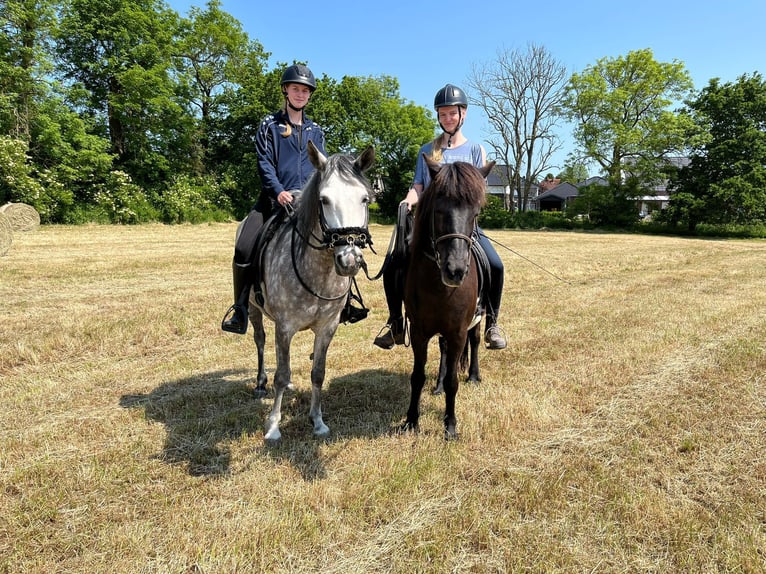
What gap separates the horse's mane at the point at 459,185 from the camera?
3.52m

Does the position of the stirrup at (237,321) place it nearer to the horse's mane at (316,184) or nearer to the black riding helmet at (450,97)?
the horse's mane at (316,184)

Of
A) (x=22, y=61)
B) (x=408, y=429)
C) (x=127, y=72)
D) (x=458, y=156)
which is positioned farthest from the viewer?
(x=127, y=72)

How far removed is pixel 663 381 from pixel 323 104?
42766 mm

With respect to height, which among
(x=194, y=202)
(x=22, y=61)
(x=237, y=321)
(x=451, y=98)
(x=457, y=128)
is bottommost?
(x=237, y=321)

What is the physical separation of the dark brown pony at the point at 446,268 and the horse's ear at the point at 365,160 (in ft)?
1.80

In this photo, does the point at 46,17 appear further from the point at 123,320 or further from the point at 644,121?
the point at 644,121

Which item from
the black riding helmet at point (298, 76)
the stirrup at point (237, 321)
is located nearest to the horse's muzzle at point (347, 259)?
the stirrup at point (237, 321)

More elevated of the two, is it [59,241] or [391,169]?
[391,169]

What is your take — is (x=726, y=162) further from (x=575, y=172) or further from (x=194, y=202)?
(x=194, y=202)

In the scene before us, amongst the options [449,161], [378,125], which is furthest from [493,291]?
[378,125]

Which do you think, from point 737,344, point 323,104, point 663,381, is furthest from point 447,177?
point 323,104

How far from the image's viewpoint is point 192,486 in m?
3.42

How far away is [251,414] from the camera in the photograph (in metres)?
4.77

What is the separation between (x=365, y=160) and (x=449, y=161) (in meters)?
1.46
